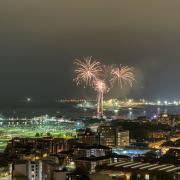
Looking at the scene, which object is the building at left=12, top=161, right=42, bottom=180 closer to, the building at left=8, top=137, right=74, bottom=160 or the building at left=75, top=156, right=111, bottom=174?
the building at left=75, top=156, right=111, bottom=174

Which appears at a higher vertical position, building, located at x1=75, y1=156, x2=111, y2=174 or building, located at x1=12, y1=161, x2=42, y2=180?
building, located at x1=12, y1=161, x2=42, y2=180

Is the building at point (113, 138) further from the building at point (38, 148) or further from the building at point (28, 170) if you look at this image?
the building at point (28, 170)

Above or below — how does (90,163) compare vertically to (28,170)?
below

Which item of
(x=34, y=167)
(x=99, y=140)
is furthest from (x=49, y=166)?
(x=99, y=140)

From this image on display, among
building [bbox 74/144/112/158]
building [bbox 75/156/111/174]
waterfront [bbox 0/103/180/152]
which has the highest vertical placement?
waterfront [bbox 0/103/180/152]

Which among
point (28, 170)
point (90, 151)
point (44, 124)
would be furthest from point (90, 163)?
point (44, 124)

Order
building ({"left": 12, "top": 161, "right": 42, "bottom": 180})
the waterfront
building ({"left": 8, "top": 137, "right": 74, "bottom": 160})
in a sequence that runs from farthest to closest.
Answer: the waterfront, building ({"left": 8, "top": 137, "right": 74, "bottom": 160}), building ({"left": 12, "top": 161, "right": 42, "bottom": 180})

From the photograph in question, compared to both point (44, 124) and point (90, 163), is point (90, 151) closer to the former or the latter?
point (90, 163)

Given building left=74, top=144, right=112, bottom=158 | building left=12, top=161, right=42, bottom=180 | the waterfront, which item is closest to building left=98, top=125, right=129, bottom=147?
the waterfront

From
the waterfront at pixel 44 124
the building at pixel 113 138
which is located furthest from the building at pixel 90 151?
the building at pixel 113 138

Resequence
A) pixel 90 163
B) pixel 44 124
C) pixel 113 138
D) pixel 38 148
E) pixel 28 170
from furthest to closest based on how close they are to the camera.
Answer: pixel 44 124, pixel 113 138, pixel 38 148, pixel 90 163, pixel 28 170

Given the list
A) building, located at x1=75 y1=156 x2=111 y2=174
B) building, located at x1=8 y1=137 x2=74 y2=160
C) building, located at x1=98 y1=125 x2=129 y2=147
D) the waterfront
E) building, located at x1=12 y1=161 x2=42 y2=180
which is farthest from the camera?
the waterfront

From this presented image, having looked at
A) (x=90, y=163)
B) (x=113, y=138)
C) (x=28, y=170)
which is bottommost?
(x=90, y=163)
